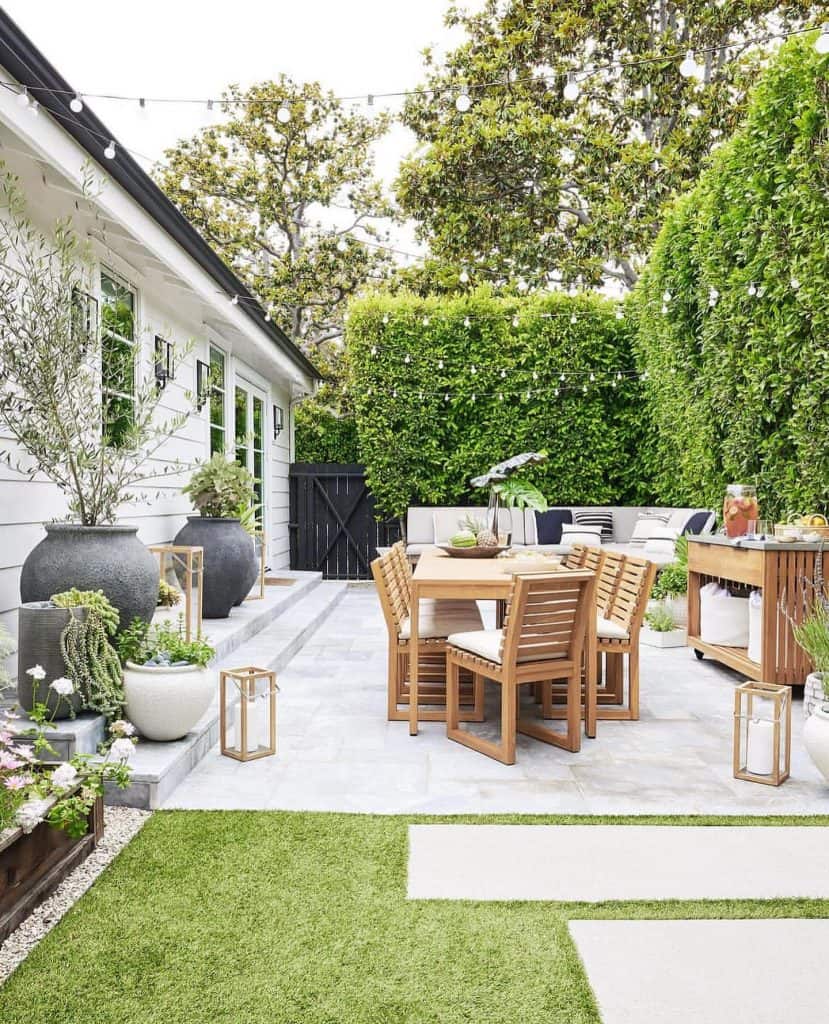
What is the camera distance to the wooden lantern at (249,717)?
3648 millimetres

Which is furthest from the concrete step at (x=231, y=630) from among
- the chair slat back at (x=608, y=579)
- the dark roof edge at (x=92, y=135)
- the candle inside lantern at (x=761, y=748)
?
the candle inside lantern at (x=761, y=748)

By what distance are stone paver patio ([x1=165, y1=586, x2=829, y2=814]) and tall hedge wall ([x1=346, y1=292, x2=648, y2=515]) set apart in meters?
5.52

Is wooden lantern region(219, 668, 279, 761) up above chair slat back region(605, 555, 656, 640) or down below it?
below

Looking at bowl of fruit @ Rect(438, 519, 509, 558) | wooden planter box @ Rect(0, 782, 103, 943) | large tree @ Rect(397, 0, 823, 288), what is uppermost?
large tree @ Rect(397, 0, 823, 288)

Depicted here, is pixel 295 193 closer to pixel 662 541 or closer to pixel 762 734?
pixel 662 541

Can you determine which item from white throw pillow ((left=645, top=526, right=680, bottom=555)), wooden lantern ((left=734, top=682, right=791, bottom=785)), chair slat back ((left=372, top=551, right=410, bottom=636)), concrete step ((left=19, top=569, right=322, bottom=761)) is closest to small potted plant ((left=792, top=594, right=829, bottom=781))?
wooden lantern ((left=734, top=682, right=791, bottom=785))

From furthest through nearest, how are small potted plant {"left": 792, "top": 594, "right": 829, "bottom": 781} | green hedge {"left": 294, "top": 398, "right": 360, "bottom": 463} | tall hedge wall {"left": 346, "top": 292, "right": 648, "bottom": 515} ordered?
green hedge {"left": 294, "top": 398, "right": 360, "bottom": 463}, tall hedge wall {"left": 346, "top": 292, "right": 648, "bottom": 515}, small potted plant {"left": 792, "top": 594, "right": 829, "bottom": 781}

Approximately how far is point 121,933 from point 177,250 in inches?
172

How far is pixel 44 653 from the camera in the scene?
10.6 feet

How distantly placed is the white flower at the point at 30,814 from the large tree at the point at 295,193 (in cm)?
1400

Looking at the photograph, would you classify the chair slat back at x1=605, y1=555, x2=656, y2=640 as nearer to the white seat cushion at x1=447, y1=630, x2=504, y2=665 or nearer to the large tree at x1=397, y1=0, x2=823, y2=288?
the white seat cushion at x1=447, y1=630, x2=504, y2=665

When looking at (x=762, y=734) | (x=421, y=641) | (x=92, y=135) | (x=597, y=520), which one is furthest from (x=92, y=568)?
(x=597, y=520)

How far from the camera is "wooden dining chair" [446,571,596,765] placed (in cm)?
354

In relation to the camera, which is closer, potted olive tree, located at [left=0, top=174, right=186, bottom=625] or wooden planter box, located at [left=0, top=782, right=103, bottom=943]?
wooden planter box, located at [left=0, top=782, right=103, bottom=943]
